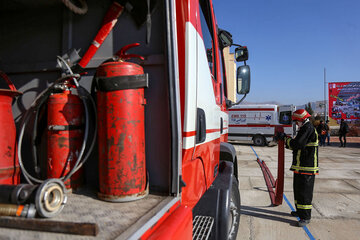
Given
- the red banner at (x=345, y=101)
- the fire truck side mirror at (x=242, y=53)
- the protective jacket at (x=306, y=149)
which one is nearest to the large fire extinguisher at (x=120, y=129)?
the fire truck side mirror at (x=242, y=53)

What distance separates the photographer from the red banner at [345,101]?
83.4ft

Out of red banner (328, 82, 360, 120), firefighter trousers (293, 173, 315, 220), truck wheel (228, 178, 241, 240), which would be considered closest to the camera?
truck wheel (228, 178, 241, 240)

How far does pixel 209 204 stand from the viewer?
2.00 metres

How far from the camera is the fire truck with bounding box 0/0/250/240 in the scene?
1303mm

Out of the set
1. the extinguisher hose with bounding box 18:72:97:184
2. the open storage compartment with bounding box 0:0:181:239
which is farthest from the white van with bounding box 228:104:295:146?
the extinguisher hose with bounding box 18:72:97:184

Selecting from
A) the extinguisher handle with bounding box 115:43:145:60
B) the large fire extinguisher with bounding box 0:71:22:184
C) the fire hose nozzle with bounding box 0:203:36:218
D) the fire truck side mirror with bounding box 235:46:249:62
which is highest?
the fire truck side mirror with bounding box 235:46:249:62

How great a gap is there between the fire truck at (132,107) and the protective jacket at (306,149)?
91.2 inches

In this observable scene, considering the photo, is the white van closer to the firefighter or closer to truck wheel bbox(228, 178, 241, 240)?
the firefighter

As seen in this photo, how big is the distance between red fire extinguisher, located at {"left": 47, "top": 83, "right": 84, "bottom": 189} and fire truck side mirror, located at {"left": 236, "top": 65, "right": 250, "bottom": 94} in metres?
2.49

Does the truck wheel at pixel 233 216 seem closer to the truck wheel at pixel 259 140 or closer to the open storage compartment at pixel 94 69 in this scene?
the open storage compartment at pixel 94 69

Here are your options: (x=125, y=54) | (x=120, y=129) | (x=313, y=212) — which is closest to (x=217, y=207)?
(x=120, y=129)

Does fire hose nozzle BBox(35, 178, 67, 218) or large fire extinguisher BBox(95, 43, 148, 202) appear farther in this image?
large fire extinguisher BBox(95, 43, 148, 202)

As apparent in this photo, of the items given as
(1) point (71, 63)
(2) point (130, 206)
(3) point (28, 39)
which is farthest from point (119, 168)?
(3) point (28, 39)

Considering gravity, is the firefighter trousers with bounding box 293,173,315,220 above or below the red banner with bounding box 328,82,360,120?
below
